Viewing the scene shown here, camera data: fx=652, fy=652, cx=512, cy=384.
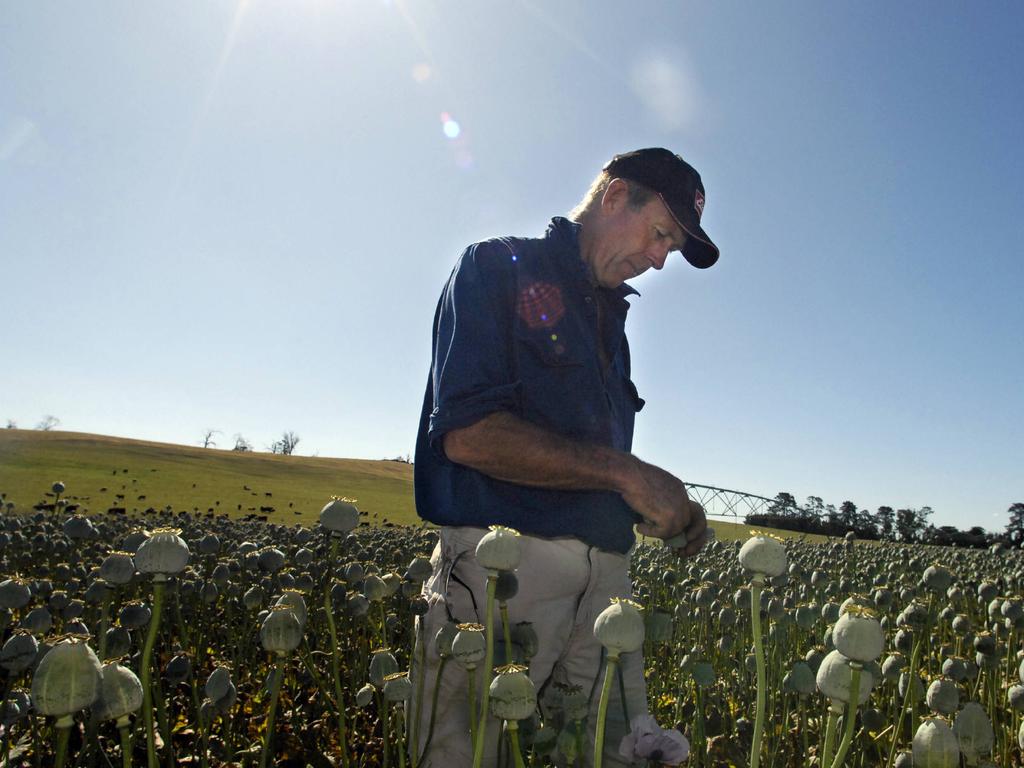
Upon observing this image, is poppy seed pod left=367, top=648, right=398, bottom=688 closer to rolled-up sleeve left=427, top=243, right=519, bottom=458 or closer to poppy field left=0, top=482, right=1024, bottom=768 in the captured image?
poppy field left=0, top=482, right=1024, bottom=768

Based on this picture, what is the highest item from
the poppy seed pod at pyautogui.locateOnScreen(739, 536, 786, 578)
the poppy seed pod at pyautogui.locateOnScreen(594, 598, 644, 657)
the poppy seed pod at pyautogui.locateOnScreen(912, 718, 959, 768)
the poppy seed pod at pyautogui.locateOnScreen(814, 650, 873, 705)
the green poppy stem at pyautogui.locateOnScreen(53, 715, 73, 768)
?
the poppy seed pod at pyautogui.locateOnScreen(739, 536, 786, 578)

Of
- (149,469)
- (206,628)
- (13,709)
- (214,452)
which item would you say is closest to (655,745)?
(13,709)

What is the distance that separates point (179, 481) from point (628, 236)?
34.0 meters

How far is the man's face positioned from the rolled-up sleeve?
22.6 inches

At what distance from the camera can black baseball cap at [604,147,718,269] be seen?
3.02 metres

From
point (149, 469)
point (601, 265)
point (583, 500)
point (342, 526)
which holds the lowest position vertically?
point (149, 469)

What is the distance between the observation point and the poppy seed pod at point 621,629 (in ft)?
4.88

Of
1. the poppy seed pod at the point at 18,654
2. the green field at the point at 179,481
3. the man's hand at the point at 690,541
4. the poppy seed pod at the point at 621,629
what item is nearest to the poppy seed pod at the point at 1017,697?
the man's hand at the point at 690,541

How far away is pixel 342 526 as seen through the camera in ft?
6.89

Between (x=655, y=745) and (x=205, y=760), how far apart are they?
6.44 feet

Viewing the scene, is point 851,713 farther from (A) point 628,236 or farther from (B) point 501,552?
(A) point 628,236

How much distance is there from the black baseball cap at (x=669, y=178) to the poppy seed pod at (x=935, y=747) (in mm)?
2179

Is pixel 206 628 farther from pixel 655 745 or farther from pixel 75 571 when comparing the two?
pixel 655 745

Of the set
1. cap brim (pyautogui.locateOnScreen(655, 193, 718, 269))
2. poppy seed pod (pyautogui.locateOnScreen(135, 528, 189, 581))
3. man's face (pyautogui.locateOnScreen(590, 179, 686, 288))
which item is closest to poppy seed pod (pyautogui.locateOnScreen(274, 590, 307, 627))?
poppy seed pod (pyautogui.locateOnScreen(135, 528, 189, 581))
